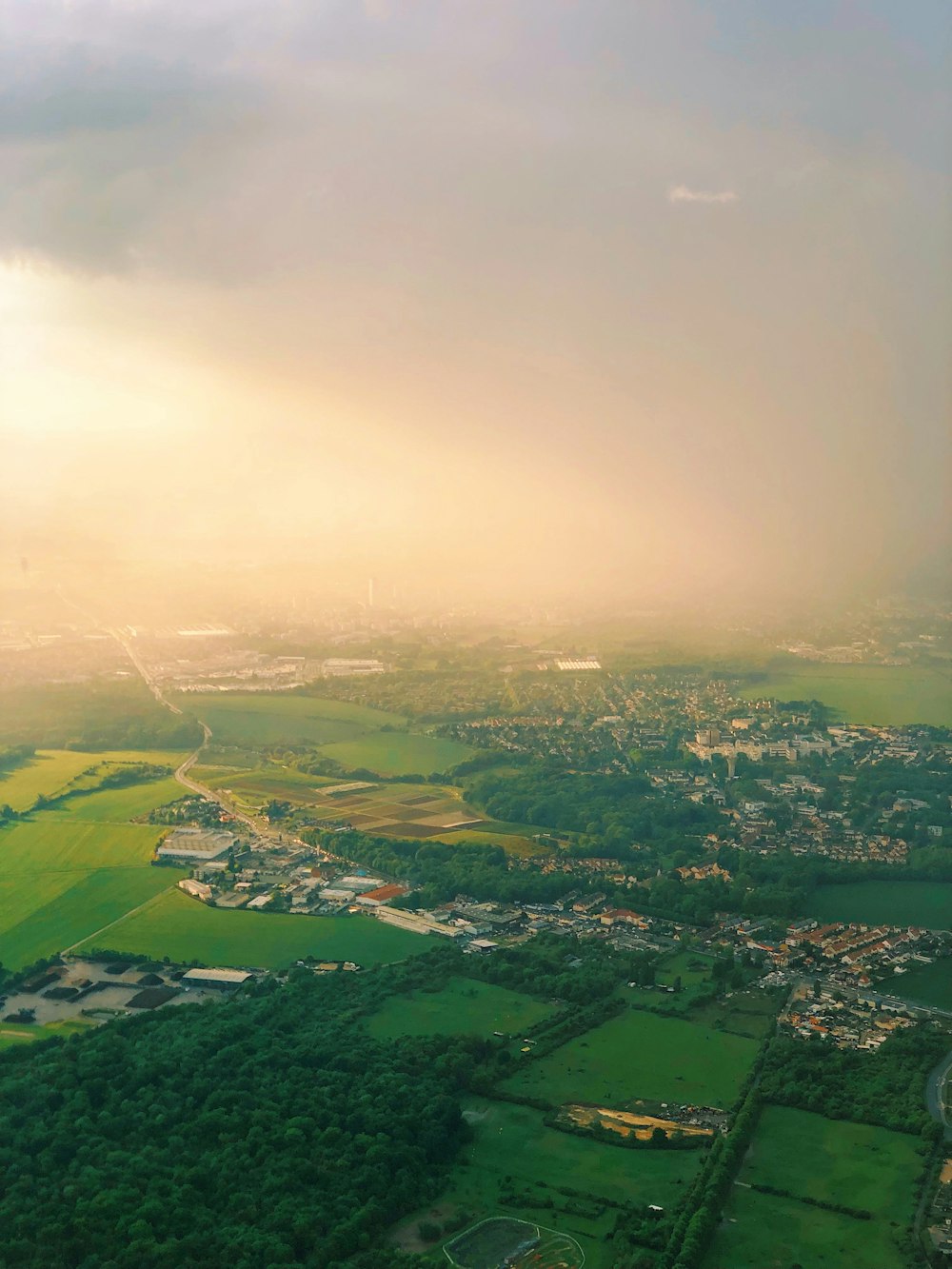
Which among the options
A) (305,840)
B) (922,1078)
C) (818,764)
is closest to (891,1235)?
(922,1078)

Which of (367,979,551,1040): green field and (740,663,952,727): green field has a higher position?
(740,663,952,727): green field

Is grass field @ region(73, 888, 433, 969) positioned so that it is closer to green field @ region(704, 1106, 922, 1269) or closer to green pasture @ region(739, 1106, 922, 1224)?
green pasture @ region(739, 1106, 922, 1224)

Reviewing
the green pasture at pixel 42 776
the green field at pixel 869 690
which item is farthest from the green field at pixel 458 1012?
the green field at pixel 869 690

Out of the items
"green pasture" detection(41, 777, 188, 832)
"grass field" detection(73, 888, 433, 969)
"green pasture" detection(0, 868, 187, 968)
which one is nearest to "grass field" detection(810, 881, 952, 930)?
"grass field" detection(73, 888, 433, 969)

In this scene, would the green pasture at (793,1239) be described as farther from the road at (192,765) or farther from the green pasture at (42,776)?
the green pasture at (42,776)

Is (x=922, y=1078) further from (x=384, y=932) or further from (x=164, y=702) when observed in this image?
(x=164, y=702)

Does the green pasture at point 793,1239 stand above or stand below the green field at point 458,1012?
below
